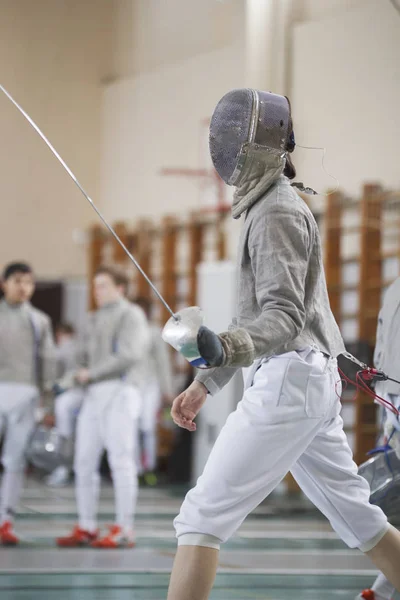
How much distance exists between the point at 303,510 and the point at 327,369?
4.50m

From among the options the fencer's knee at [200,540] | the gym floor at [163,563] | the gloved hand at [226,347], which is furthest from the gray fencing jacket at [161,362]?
the gloved hand at [226,347]

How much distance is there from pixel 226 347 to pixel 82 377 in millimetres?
3120

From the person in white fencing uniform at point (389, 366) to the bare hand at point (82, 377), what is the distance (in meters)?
2.19

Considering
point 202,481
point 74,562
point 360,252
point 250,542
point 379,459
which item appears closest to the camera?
point 202,481

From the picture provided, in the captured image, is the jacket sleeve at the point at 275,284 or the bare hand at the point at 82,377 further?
the bare hand at the point at 82,377

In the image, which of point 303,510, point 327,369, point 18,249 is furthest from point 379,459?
point 18,249

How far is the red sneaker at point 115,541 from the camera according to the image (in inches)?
187

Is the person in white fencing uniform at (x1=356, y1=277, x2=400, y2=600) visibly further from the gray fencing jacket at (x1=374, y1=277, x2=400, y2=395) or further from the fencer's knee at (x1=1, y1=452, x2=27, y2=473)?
the fencer's knee at (x1=1, y1=452, x2=27, y2=473)

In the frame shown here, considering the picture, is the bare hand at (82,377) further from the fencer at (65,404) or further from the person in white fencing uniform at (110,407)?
the fencer at (65,404)

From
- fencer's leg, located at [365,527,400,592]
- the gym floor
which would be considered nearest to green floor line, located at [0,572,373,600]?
the gym floor

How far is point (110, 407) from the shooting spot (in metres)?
4.88

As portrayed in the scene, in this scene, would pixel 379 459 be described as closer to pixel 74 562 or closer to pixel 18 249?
pixel 74 562

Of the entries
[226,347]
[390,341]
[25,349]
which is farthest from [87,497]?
[226,347]

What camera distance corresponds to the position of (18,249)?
10.6 metres
